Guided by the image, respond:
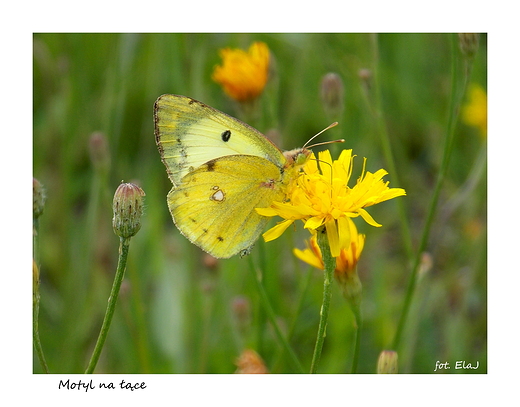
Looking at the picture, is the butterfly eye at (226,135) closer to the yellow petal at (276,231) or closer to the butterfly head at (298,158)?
the butterfly head at (298,158)

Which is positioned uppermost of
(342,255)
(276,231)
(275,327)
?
(276,231)

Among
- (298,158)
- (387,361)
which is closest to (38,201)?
(298,158)

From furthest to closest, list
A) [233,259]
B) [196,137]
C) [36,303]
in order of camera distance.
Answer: [233,259] < [196,137] < [36,303]

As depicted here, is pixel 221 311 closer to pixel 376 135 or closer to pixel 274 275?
pixel 274 275

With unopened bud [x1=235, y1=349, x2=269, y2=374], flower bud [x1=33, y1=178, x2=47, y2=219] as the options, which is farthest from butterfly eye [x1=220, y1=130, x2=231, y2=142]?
unopened bud [x1=235, y1=349, x2=269, y2=374]

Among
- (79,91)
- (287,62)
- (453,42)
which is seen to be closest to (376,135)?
(287,62)

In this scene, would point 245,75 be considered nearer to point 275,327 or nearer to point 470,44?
point 470,44

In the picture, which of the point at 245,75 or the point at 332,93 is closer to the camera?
the point at 332,93
